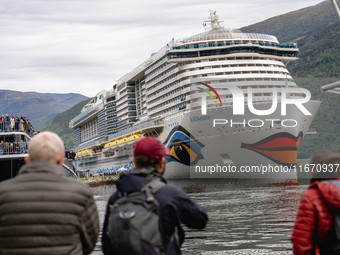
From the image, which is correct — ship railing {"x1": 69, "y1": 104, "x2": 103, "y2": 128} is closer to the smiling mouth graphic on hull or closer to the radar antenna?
the radar antenna

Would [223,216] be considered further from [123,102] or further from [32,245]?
[123,102]

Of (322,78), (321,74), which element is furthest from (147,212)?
(321,74)

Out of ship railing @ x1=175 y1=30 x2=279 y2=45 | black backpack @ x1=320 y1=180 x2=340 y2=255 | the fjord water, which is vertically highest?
ship railing @ x1=175 y1=30 x2=279 y2=45

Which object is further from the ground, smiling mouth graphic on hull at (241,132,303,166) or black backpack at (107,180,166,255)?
smiling mouth graphic on hull at (241,132,303,166)

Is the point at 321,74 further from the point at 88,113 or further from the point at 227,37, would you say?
the point at 227,37

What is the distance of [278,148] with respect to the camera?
32.4 m

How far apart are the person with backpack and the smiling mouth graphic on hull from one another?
1177 inches

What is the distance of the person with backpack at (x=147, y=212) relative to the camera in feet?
9.70

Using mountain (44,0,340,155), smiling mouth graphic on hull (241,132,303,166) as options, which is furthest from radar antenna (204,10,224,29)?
smiling mouth graphic on hull (241,132,303,166)

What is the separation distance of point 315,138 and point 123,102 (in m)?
30.5

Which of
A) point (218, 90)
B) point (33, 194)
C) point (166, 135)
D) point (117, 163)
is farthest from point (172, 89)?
point (33, 194)

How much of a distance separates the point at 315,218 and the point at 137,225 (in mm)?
1193

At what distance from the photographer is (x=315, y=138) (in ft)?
131

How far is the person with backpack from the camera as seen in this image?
2.96 m
